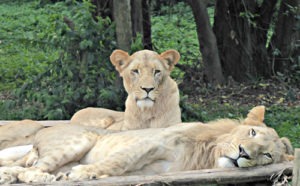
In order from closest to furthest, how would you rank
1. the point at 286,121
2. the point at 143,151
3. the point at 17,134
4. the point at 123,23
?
the point at 143,151 < the point at 17,134 < the point at 123,23 < the point at 286,121

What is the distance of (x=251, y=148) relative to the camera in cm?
348

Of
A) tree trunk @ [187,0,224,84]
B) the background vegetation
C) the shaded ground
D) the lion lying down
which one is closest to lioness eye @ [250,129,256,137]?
the lion lying down

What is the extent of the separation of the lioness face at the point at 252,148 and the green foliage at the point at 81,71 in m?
2.34

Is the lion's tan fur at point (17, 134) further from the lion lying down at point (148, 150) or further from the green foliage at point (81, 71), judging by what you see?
the green foliage at point (81, 71)

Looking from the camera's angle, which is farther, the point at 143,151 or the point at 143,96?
the point at 143,96

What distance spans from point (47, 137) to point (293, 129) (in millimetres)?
2817

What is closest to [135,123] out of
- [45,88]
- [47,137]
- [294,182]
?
[47,137]

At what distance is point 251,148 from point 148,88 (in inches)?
41.4

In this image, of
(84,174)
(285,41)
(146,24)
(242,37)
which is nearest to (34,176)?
(84,174)

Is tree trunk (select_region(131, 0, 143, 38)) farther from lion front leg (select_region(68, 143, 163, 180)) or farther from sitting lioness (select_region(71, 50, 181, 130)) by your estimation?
lion front leg (select_region(68, 143, 163, 180))

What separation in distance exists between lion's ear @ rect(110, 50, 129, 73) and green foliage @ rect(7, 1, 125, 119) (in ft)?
4.17

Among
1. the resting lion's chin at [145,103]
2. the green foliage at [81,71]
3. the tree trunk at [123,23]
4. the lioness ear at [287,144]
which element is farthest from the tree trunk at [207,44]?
the lioness ear at [287,144]

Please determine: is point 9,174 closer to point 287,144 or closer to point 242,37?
point 287,144

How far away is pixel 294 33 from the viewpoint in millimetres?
8258
